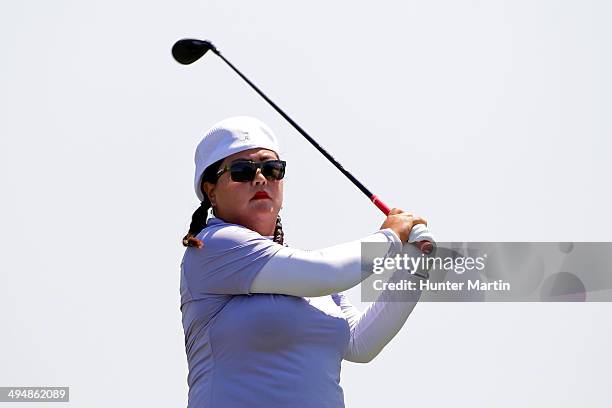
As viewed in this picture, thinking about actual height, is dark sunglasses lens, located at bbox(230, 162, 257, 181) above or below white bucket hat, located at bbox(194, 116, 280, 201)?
below

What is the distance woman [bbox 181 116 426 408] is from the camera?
14.7 feet

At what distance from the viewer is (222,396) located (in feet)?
14.7

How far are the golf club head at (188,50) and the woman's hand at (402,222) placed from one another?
2471 mm

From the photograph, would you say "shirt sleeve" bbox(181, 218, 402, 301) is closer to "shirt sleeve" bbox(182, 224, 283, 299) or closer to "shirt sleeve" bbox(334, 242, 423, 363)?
"shirt sleeve" bbox(182, 224, 283, 299)

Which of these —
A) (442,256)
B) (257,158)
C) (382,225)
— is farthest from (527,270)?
(257,158)

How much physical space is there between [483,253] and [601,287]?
2039 mm

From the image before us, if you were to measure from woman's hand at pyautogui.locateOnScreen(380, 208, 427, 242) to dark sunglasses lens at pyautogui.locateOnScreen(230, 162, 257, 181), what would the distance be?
2.44 ft

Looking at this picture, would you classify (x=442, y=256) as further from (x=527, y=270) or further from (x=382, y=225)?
(x=527, y=270)

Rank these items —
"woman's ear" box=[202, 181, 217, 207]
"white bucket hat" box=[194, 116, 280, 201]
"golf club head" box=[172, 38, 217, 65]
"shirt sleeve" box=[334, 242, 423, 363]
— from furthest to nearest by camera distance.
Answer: "golf club head" box=[172, 38, 217, 65], "shirt sleeve" box=[334, 242, 423, 363], "woman's ear" box=[202, 181, 217, 207], "white bucket hat" box=[194, 116, 280, 201]

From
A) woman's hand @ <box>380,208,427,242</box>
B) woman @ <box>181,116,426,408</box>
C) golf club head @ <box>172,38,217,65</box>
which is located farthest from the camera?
golf club head @ <box>172,38,217,65</box>

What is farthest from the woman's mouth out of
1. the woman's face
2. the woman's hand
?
the woman's hand

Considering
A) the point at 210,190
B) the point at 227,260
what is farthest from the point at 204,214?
the point at 227,260

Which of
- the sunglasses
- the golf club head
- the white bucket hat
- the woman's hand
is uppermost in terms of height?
the golf club head

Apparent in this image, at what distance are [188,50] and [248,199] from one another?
2.27 meters
